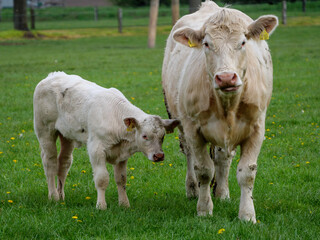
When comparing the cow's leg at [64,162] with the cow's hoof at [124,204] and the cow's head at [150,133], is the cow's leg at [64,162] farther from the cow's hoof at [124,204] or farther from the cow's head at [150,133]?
the cow's head at [150,133]

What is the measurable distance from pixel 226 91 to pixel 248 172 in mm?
1109

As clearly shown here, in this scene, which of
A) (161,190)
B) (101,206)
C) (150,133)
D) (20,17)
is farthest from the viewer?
(20,17)

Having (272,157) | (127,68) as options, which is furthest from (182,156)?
(127,68)

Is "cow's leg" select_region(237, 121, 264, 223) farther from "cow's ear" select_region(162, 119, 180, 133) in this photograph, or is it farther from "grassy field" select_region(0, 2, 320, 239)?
"cow's ear" select_region(162, 119, 180, 133)

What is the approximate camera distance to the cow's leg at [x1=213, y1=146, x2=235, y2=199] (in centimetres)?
668

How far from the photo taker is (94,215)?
5.68m

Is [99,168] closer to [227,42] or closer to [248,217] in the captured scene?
[248,217]

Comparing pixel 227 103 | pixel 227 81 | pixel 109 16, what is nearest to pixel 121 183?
pixel 227 103

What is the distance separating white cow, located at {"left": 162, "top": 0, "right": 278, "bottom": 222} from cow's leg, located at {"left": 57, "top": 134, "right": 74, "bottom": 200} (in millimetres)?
1672

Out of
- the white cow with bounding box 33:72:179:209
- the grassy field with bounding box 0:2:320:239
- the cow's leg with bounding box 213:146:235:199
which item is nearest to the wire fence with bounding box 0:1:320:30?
the grassy field with bounding box 0:2:320:239

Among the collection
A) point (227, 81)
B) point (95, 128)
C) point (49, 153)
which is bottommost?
point (49, 153)

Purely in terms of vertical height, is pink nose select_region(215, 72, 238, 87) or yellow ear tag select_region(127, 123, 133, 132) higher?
pink nose select_region(215, 72, 238, 87)

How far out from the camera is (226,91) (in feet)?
16.3

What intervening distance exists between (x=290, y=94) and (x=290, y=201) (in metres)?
7.54
